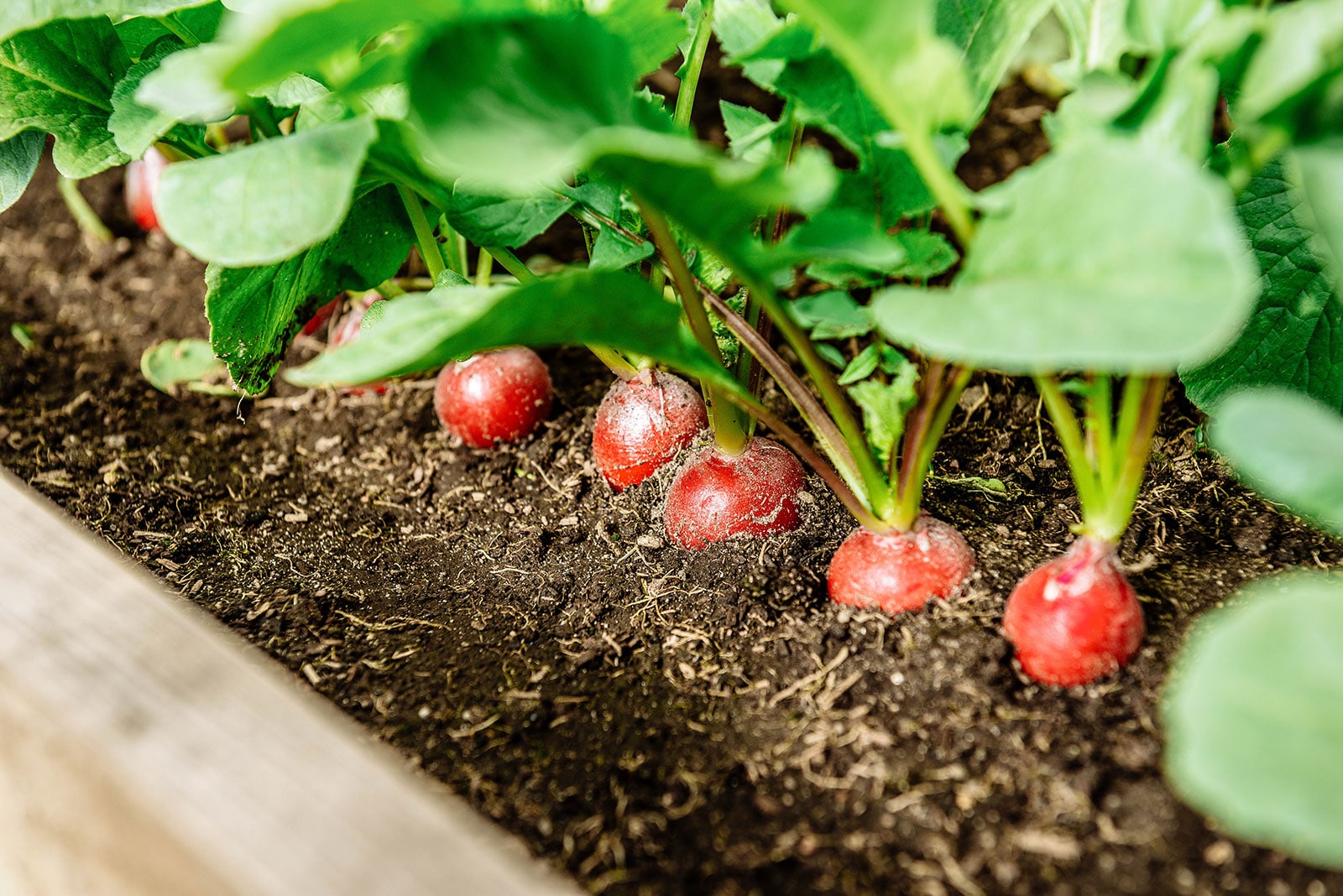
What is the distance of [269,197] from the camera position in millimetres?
897

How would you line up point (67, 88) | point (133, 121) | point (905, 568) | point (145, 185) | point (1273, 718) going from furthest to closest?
point (145, 185)
point (67, 88)
point (133, 121)
point (905, 568)
point (1273, 718)

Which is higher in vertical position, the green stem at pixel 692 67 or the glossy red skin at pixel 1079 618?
the green stem at pixel 692 67

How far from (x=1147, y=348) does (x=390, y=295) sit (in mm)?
1222

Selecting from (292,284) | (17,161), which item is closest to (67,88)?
(17,161)

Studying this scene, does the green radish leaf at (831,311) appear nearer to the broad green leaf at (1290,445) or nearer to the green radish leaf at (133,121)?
the broad green leaf at (1290,445)

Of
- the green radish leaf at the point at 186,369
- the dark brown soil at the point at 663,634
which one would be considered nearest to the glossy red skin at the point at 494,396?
the dark brown soil at the point at 663,634

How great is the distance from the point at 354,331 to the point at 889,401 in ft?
3.14

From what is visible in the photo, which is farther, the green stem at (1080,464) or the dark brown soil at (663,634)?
the green stem at (1080,464)

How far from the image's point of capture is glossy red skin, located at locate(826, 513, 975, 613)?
102 cm

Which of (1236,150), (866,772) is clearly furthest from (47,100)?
(1236,150)

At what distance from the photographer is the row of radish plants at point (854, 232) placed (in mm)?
656

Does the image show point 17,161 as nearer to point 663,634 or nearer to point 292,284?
point 292,284

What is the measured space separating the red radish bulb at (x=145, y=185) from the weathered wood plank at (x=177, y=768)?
1.28m

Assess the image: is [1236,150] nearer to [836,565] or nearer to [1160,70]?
[1160,70]
